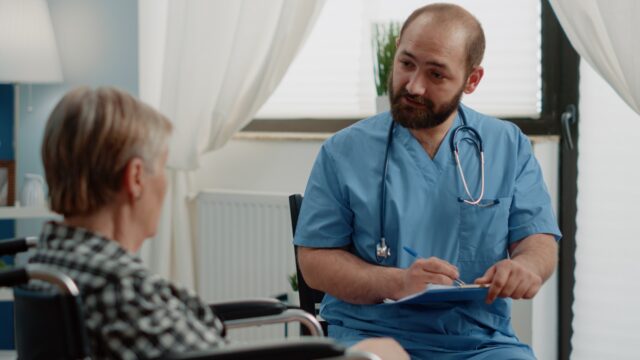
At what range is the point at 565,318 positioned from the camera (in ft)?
9.84

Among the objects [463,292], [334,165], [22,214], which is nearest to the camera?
[463,292]

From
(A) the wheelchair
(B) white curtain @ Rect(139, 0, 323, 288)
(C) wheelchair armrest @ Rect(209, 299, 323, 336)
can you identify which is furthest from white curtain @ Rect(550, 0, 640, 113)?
(A) the wheelchair

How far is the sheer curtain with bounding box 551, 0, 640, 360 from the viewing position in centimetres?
289

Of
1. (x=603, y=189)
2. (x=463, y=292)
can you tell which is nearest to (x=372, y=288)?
(x=463, y=292)

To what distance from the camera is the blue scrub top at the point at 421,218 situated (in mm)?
1941

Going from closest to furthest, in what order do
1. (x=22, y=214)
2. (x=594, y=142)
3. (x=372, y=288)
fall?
(x=372, y=288) → (x=594, y=142) → (x=22, y=214)

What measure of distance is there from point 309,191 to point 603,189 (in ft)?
4.01

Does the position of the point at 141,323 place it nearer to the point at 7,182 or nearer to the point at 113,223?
the point at 113,223

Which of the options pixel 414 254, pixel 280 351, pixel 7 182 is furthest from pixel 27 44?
pixel 280 351

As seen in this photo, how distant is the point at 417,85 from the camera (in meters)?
2.03

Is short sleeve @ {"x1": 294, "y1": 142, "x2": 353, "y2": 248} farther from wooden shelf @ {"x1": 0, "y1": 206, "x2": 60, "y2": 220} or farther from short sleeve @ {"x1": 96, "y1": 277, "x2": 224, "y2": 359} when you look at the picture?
wooden shelf @ {"x1": 0, "y1": 206, "x2": 60, "y2": 220}

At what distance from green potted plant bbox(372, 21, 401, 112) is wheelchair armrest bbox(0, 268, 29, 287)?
170 cm

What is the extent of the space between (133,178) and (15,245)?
362mm

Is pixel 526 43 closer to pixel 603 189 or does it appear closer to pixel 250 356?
pixel 603 189
